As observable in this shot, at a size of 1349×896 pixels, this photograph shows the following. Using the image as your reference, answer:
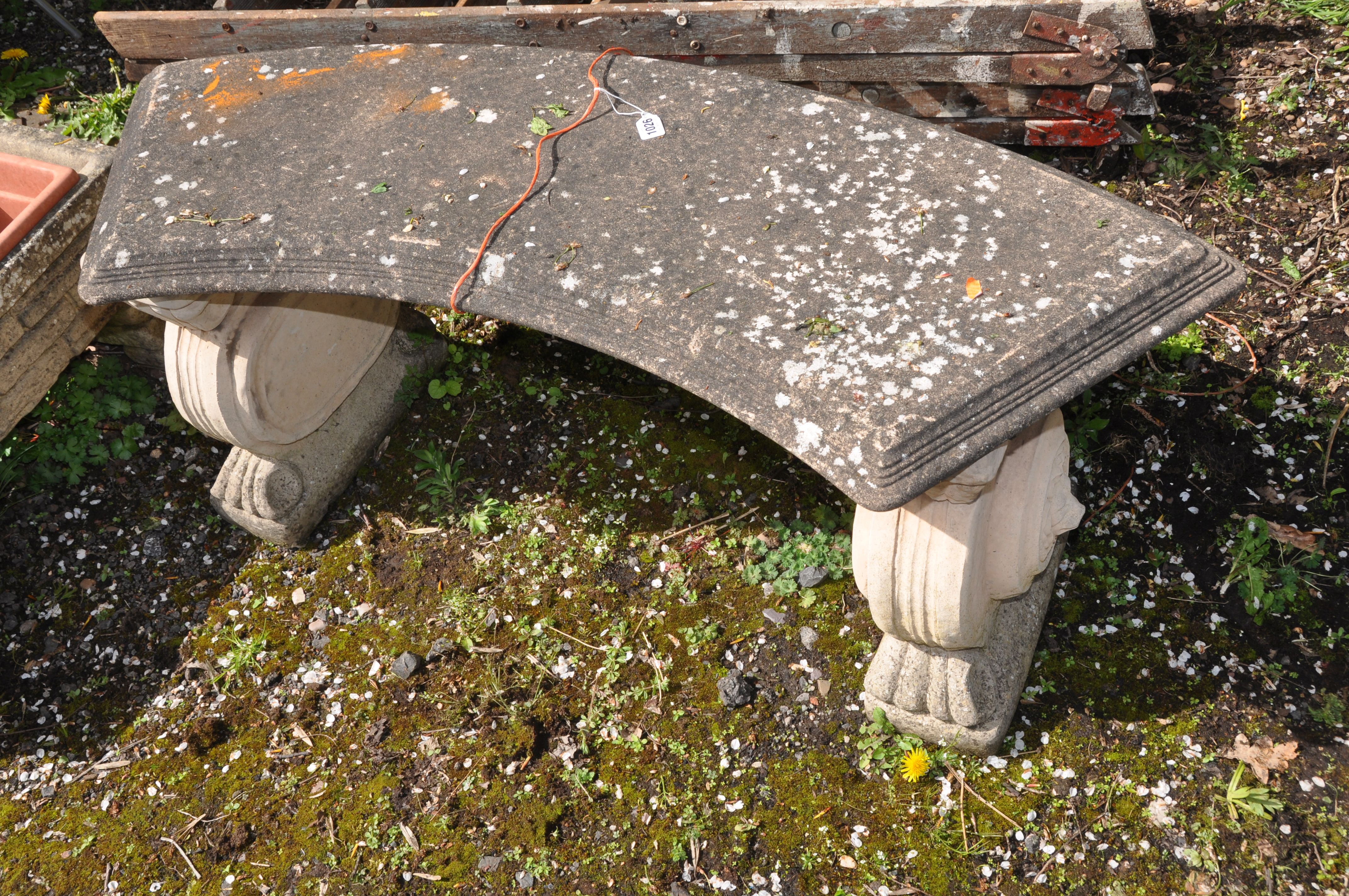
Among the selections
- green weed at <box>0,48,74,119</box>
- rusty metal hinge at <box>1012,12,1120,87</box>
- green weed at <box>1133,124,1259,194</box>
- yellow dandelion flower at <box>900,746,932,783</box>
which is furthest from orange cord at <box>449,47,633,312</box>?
green weed at <box>0,48,74,119</box>

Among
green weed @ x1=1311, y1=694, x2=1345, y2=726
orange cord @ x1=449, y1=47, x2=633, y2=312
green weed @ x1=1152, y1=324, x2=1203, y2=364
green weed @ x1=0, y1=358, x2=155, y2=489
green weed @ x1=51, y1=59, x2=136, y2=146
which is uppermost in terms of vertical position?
orange cord @ x1=449, y1=47, x2=633, y2=312

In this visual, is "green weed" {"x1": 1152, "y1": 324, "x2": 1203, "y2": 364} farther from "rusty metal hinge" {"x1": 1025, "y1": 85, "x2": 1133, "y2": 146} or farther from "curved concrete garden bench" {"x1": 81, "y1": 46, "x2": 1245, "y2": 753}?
"curved concrete garden bench" {"x1": 81, "y1": 46, "x2": 1245, "y2": 753}

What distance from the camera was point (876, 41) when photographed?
3.36 m

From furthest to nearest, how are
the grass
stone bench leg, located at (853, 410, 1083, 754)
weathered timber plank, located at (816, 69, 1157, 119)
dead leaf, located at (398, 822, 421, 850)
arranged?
the grass, weathered timber plank, located at (816, 69, 1157, 119), dead leaf, located at (398, 822, 421, 850), stone bench leg, located at (853, 410, 1083, 754)

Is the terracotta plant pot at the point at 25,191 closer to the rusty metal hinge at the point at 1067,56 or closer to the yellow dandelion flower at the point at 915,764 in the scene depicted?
the yellow dandelion flower at the point at 915,764

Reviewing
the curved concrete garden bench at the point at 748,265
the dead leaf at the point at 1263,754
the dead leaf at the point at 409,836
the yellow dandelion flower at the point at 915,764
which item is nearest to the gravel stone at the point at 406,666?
the dead leaf at the point at 409,836

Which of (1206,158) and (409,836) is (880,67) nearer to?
(1206,158)

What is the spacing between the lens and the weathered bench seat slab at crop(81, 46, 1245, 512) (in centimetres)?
187

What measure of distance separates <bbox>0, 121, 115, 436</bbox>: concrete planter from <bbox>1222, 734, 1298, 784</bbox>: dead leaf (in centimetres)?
380

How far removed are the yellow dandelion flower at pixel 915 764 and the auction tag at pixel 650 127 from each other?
1750 mm

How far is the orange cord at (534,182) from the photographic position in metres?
2.20

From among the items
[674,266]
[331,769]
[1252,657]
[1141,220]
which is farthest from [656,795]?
[1141,220]

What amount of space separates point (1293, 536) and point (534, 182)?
2.38 meters

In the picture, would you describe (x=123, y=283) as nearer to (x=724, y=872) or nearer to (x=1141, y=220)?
(x=724, y=872)
